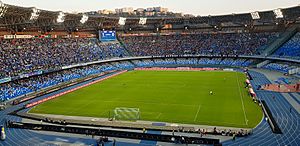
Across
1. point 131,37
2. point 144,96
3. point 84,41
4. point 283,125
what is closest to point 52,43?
point 84,41

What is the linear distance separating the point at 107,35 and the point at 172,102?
6178cm

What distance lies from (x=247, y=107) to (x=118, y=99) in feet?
66.2

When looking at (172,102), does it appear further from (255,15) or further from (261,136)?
(255,15)

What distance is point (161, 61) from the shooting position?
9606 cm

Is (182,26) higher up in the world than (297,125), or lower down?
higher up

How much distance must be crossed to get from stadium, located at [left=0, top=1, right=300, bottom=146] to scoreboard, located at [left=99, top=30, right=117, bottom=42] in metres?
0.38

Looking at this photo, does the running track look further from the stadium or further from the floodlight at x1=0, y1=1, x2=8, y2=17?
the floodlight at x1=0, y1=1, x2=8, y2=17

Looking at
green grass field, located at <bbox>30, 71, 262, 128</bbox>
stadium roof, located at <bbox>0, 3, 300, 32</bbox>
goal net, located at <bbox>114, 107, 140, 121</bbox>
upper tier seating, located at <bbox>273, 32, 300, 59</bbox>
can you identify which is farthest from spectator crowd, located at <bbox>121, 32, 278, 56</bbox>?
goal net, located at <bbox>114, 107, 140, 121</bbox>

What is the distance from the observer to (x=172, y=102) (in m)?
40.4

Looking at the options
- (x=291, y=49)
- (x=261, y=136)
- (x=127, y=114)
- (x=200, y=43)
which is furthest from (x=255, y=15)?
(x=261, y=136)

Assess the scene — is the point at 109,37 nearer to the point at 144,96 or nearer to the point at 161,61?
the point at 161,61

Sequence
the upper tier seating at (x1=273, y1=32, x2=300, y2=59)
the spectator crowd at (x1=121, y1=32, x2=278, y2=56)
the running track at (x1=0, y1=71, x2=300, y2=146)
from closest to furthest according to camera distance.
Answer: the running track at (x1=0, y1=71, x2=300, y2=146)
the upper tier seating at (x1=273, y1=32, x2=300, y2=59)
the spectator crowd at (x1=121, y1=32, x2=278, y2=56)

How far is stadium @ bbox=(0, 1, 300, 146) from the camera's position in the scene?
27906 mm

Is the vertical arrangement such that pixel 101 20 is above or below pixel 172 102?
above
